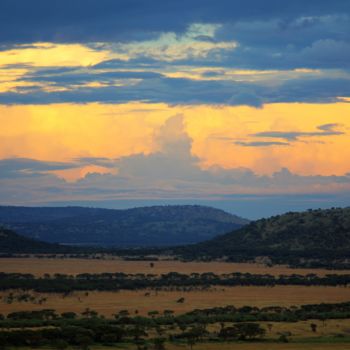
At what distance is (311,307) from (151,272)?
47.9m

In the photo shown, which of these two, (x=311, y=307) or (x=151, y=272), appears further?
(x=151, y=272)

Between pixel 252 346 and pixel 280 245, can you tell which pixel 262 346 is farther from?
pixel 280 245

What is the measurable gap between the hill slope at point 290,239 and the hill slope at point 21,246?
2610cm

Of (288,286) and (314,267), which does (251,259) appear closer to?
(314,267)

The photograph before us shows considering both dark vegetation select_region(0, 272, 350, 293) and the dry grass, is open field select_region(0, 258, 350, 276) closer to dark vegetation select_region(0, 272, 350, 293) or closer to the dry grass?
dark vegetation select_region(0, 272, 350, 293)

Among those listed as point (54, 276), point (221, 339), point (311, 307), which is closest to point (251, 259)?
point (54, 276)

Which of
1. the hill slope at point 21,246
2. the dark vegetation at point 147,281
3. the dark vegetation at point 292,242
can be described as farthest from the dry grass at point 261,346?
the hill slope at point 21,246

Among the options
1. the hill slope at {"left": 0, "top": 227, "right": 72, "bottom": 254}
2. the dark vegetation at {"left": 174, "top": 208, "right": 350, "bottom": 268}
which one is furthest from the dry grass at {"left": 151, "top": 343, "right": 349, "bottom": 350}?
the hill slope at {"left": 0, "top": 227, "right": 72, "bottom": 254}

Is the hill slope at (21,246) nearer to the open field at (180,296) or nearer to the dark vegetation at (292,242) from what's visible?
the dark vegetation at (292,242)

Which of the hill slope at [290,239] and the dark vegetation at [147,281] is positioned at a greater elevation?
the hill slope at [290,239]

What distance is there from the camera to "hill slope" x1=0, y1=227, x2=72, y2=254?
16398 centimetres

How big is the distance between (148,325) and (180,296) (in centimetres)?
2632

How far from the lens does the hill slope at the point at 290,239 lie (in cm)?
14325

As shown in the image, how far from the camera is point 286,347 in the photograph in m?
45.4
